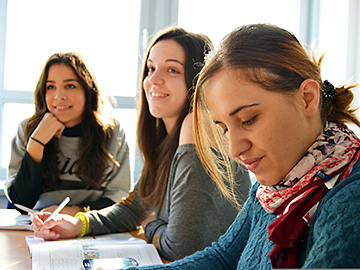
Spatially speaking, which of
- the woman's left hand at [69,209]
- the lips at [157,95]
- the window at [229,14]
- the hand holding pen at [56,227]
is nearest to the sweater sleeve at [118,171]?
the woman's left hand at [69,209]

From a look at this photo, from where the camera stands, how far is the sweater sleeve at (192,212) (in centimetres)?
128

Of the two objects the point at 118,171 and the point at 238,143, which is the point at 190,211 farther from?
the point at 118,171

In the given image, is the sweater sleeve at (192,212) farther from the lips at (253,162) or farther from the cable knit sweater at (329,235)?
the lips at (253,162)

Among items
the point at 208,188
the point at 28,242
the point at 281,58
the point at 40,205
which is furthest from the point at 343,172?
the point at 40,205

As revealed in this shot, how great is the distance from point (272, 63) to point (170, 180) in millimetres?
693

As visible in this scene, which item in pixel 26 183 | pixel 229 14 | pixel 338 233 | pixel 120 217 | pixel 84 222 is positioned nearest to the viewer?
pixel 338 233

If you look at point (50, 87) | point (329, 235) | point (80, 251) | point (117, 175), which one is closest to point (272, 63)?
point (329, 235)

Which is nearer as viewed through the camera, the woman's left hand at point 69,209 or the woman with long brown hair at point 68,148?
the woman's left hand at point 69,209

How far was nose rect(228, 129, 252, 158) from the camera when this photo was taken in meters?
0.86

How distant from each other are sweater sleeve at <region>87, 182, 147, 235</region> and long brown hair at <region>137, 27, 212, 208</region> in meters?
0.06

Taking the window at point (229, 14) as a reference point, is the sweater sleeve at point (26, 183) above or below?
below

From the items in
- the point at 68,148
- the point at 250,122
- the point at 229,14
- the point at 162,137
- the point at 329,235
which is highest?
the point at 229,14

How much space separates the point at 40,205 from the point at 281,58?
4.79ft

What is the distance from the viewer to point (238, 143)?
2.82 feet
